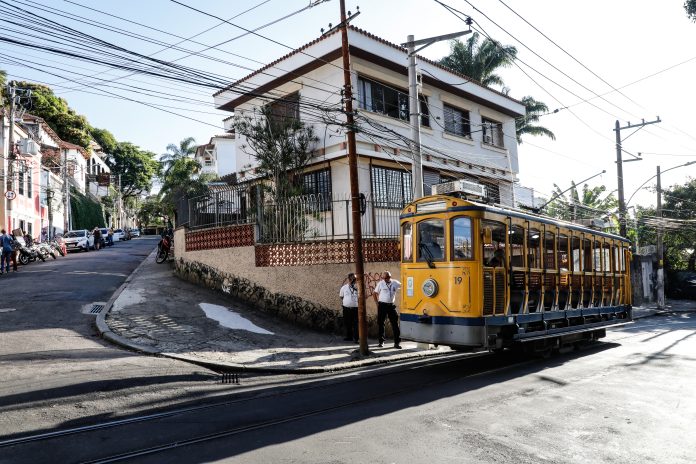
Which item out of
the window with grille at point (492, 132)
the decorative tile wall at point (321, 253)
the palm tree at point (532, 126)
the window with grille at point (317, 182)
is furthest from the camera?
the palm tree at point (532, 126)

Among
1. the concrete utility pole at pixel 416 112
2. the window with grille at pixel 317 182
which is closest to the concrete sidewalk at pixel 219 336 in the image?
the concrete utility pole at pixel 416 112

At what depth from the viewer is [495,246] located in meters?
9.39

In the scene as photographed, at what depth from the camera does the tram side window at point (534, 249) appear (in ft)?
33.6

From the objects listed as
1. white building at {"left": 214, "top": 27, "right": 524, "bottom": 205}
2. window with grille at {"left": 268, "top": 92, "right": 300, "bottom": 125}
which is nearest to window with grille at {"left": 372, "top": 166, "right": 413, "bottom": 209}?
white building at {"left": 214, "top": 27, "right": 524, "bottom": 205}

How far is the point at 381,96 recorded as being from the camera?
61.2ft

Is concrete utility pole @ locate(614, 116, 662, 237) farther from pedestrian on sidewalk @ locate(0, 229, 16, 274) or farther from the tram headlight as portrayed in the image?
pedestrian on sidewalk @ locate(0, 229, 16, 274)

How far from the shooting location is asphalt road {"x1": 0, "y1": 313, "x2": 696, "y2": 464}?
15.9 feet

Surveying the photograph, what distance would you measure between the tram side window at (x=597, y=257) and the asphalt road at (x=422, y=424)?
166 inches

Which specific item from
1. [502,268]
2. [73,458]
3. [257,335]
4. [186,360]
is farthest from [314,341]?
[73,458]

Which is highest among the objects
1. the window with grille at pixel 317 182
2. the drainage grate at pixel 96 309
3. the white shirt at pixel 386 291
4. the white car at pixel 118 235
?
the window with grille at pixel 317 182

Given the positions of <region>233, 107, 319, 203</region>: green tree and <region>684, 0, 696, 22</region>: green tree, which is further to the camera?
<region>233, 107, 319, 203</region>: green tree

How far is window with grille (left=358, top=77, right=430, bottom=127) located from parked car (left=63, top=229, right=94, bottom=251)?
958 inches

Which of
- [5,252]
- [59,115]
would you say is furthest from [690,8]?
[59,115]

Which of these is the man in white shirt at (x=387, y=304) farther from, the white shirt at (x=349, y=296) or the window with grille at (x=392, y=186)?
the window with grille at (x=392, y=186)
